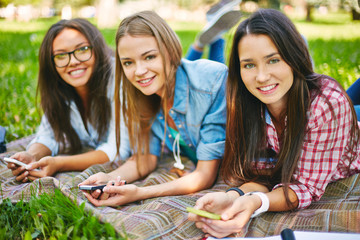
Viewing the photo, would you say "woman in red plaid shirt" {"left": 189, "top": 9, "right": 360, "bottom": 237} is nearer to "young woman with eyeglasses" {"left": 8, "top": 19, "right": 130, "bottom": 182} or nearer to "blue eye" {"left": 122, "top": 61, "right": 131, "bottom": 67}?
"blue eye" {"left": 122, "top": 61, "right": 131, "bottom": 67}

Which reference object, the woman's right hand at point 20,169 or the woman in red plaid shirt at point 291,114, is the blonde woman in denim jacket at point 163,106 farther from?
the woman's right hand at point 20,169

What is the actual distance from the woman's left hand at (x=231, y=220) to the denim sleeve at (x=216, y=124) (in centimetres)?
61

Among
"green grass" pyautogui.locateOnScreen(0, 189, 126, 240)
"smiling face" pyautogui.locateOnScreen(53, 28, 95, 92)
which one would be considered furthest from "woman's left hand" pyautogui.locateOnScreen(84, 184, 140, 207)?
"smiling face" pyautogui.locateOnScreen(53, 28, 95, 92)

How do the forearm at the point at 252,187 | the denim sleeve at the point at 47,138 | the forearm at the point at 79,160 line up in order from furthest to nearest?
the denim sleeve at the point at 47,138 < the forearm at the point at 79,160 < the forearm at the point at 252,187

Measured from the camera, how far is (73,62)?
277 centimetres

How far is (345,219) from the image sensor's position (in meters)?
1.82

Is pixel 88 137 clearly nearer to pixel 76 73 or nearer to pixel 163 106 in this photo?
pixel 76 73

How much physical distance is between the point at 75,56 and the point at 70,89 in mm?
397

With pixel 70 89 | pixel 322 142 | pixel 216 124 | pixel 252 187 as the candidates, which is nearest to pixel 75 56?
pixel 70 89

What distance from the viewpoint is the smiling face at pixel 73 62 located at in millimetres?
2771

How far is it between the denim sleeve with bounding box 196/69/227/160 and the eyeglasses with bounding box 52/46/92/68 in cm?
107

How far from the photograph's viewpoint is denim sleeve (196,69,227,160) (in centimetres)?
241

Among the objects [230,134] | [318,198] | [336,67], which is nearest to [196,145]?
[230,134]

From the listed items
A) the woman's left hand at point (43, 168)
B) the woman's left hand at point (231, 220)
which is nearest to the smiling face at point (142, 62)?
the woman's left hand at point (43, 168)
